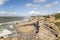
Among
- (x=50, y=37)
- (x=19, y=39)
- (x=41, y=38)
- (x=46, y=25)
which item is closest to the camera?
(x=19, y=39)

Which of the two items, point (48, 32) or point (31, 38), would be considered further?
point (48, 32)

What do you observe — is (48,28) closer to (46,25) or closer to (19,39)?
(46,25)

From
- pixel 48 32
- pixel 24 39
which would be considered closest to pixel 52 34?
pixel 48 32

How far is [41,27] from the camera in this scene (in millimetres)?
14297

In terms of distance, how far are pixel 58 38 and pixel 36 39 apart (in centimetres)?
403

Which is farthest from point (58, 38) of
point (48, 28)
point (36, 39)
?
point (36, 39)

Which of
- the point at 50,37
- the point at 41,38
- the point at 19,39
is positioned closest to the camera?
the point at 19,39

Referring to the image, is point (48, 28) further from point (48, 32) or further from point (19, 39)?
point (19, 39)

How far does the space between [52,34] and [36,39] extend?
2.54 metres

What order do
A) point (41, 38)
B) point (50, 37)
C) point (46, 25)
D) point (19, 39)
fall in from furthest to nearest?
1. point (46, 25)
2. point (50, 37)
3. point (41, 38)
4. point (19, 39)

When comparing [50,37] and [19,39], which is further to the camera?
[50,37]

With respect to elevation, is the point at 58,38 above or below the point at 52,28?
below

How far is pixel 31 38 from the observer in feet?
39.3

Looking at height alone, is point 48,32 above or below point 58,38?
above
